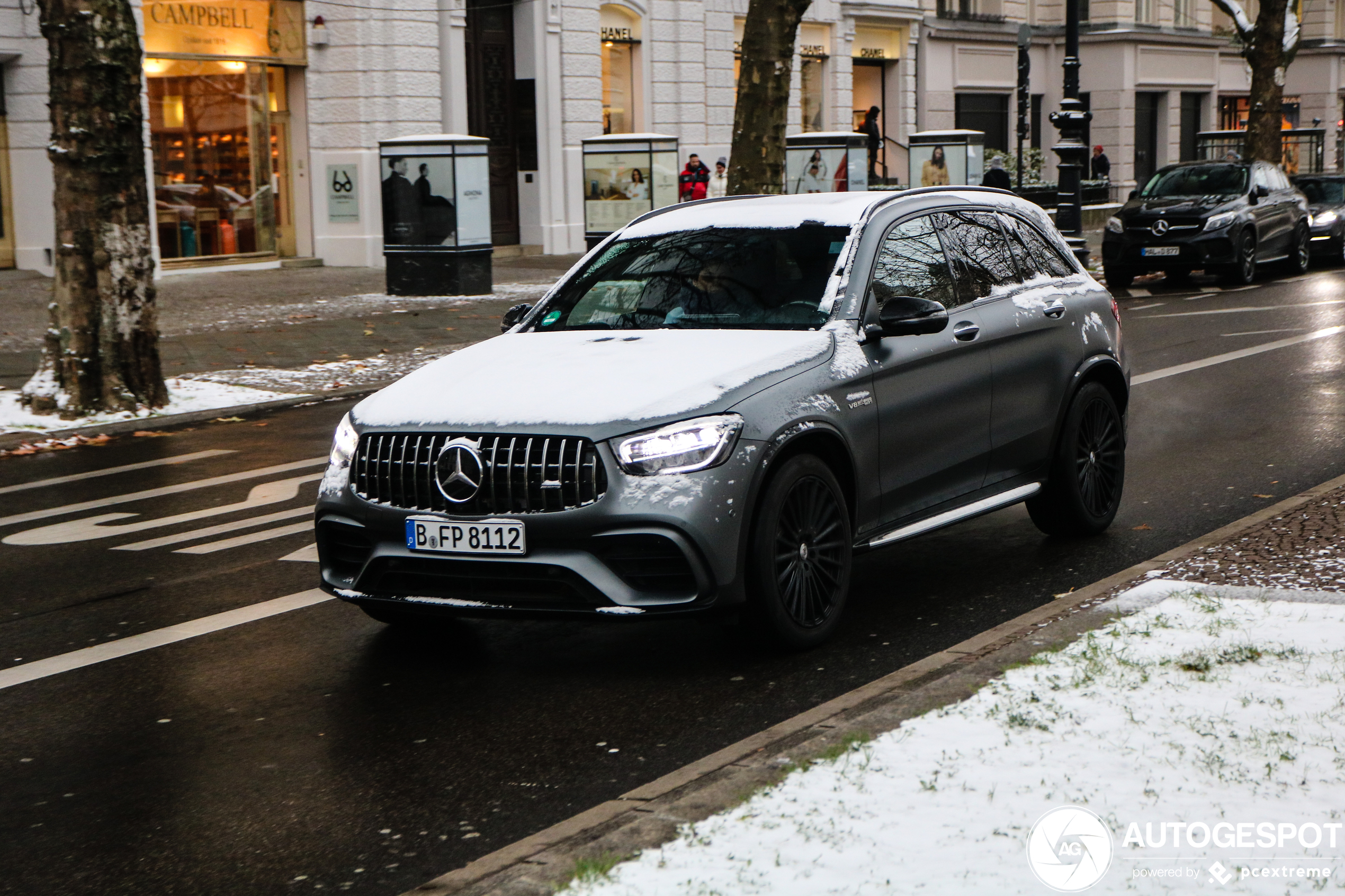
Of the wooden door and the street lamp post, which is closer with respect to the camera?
the street lamp post

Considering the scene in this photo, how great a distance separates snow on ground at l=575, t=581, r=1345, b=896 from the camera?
3.63 m

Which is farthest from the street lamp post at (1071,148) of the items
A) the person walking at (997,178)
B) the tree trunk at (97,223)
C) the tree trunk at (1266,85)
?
the tree trunk at (97,223)

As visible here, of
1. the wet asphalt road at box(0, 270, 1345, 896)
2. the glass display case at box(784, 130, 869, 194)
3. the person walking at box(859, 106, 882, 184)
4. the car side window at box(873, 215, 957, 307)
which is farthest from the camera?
the person walking at box(859, 106, 882, 184)

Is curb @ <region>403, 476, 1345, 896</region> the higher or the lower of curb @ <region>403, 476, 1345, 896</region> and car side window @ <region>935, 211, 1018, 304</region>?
the lower

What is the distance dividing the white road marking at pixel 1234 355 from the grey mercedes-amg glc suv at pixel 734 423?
605 centimetres

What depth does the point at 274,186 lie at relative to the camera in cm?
2784

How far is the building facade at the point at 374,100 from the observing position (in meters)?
25.5

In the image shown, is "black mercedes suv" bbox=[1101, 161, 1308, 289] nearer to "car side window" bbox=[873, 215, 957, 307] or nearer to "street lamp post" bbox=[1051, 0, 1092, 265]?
"street lamp post" bbox=[1051, 0, 1092, 265]

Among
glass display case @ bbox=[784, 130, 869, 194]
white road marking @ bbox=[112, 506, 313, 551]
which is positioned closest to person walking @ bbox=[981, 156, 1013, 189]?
glass display case @ bbox=[784, 130, 869, 194]

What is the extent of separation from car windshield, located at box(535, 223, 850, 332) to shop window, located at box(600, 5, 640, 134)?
25.6m

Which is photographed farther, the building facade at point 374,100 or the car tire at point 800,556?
the building facade at point 374,100

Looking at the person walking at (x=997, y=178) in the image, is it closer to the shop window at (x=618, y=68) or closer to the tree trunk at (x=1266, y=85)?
the tree trunk at (x=1266, y=85)

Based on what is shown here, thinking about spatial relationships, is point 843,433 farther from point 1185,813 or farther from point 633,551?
point 1185,813

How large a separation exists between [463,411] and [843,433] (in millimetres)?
1357
